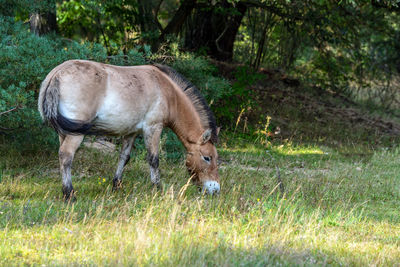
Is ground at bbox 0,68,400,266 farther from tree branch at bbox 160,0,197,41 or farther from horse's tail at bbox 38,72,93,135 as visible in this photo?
tree branch at bbox 160,0,197,41

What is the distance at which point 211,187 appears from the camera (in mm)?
6270

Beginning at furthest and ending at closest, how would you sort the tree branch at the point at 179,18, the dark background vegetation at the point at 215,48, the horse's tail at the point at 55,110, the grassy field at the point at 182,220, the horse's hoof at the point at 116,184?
the tree branch at the point at 179,18, the dark background vegetation at the point at 215,48, the horse's hoof at the point at 116,184, the horse's tail at the point at 55,110, the grassy field at the point at 182,220

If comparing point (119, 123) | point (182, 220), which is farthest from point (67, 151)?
point (182, 220)

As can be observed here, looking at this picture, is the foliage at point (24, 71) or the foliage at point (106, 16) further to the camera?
the foliage at point (106, 16)

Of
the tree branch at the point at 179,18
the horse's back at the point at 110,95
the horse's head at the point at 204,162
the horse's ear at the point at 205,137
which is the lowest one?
the horse's head at the point at 204,162

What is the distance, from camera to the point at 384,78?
687 inches

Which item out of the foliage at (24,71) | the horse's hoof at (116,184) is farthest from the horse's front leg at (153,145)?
the foliage at (24,71)

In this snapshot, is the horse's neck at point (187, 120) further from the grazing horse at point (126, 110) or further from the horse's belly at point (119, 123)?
the horse's belly at point (119, 123)

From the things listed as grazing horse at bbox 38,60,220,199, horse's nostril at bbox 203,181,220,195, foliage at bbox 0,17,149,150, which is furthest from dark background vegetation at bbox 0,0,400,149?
horse's nostril at bbox 203,181,220,195

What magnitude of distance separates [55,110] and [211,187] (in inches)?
91.1

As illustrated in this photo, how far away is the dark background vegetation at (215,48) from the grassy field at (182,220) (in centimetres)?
108

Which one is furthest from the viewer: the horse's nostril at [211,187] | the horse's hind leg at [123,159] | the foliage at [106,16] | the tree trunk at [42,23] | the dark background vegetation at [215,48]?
the foliage at [106,16]

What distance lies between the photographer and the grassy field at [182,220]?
4031 mm

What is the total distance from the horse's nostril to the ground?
17 centimetres
